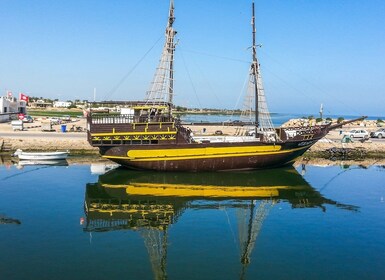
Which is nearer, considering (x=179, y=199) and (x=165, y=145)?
(x=179, y=199)

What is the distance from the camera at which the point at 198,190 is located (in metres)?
28.6

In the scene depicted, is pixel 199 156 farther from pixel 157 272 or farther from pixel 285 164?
pixel 157 272

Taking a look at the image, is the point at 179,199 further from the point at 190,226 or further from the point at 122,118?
the point at 122,118

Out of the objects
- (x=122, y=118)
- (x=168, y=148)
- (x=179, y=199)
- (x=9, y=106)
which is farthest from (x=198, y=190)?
(x=9, y=106)

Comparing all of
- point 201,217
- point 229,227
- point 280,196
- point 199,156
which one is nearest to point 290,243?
point 229,227

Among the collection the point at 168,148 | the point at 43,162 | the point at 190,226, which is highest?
the point at 168,148

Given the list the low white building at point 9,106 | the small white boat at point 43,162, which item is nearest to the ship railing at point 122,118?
the small white boat at point 43,162

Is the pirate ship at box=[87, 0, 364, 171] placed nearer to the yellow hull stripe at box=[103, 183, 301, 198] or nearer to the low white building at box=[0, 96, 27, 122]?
the yellow hull stripe at box=[103, 183, 301, 198]

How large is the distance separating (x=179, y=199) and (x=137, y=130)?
9.55 metres

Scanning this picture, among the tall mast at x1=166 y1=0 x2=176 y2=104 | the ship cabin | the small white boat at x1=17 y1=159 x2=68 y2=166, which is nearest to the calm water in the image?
the ship cabin

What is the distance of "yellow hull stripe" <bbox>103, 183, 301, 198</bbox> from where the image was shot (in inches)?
1080

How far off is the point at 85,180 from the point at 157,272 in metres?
18.4

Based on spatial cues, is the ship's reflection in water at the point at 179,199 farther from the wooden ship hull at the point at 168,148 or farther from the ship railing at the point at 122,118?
the ship railing at the point at 122,118

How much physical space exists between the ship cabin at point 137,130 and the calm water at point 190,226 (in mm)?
3071
